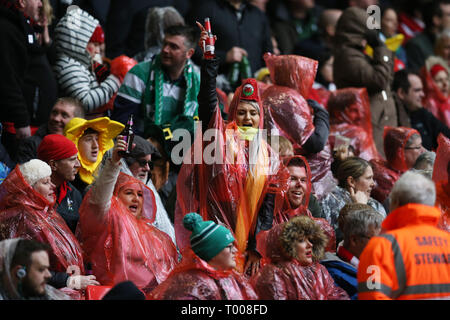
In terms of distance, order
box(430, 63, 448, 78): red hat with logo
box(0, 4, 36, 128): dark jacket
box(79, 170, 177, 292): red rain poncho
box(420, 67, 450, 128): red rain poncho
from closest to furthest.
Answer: box(79, 170, 177, 292): red rain poncho → box(0, 4, 36, 128): dark jacket → box(420, 67, 450, 128): red rain poncho → box(430, 63, 448, 78): red hat with logo

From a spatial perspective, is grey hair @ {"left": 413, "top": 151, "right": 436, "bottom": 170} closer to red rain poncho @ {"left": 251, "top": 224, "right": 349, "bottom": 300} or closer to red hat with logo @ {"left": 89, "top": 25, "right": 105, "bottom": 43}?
red rain poncho @ {"left": 251, "top": 224, "right": 349, "bottom": 300}

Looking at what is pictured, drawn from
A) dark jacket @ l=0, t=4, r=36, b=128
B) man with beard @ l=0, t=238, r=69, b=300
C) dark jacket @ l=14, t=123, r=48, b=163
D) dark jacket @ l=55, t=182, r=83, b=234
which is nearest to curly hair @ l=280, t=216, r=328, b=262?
man with beard @ l=0, t=238, r=69, b=300

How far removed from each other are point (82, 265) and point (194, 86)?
2.55 meters

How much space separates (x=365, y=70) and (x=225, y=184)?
365 centimetres

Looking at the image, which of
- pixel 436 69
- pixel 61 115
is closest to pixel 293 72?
pixel 61 115

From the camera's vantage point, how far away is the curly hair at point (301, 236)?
523 cm

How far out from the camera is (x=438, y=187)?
20.9 feet

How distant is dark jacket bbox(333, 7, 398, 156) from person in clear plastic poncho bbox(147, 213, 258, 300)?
4.43 meters

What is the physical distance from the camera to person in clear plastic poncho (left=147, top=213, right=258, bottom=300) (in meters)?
4.75

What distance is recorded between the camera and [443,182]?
6387 millimetres

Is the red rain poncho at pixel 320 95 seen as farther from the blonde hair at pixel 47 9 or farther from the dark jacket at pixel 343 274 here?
the dark jacket at pixel 343 274

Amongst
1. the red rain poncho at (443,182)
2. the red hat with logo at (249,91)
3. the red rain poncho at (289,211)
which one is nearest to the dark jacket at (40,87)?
the red hat with logo at (249,91)
